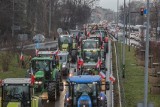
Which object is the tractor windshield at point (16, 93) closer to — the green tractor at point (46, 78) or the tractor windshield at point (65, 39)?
the green tractor at point (46, 78)

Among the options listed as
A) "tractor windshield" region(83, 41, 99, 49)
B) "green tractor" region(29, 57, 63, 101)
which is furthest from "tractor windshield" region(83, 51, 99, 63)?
"green tractor" region(29, 57, 63, 101)

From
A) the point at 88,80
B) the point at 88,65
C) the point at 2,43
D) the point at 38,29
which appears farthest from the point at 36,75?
the point at 38,29

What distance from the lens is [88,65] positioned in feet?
96.0

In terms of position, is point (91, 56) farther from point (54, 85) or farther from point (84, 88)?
point (84, 88)

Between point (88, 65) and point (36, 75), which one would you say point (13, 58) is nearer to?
point (88, 65)

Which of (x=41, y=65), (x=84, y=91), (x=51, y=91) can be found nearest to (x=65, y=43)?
(x=41, y=65)

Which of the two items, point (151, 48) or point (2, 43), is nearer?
point (151, 48)

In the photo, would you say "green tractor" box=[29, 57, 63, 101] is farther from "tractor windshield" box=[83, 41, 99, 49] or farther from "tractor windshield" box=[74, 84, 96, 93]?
"tractor windshield" box=[83, 41, 99, 49]

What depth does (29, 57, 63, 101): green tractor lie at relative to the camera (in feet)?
81.0

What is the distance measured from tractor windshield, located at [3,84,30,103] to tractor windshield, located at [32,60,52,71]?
7290mm

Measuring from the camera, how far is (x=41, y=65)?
2605cm

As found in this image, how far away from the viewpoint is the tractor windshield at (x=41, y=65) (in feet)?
85.0

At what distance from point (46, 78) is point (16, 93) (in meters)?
7.29

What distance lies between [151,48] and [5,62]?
47.3 ft
